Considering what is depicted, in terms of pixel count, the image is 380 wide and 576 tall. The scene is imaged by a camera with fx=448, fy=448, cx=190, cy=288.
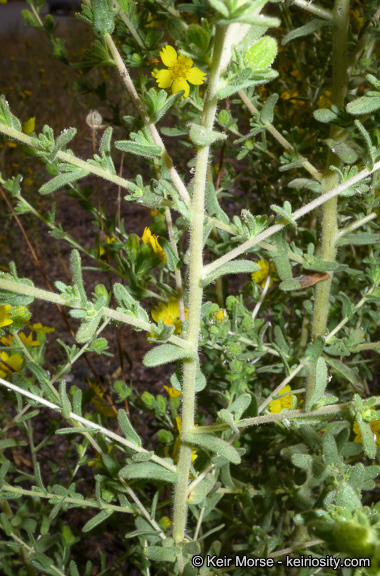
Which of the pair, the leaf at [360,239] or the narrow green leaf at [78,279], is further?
the leaf at [360,239]

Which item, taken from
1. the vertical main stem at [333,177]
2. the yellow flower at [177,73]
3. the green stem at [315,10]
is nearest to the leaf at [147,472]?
the vertical main stem at [333,177]

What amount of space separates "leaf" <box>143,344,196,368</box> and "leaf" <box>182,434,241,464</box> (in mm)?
144

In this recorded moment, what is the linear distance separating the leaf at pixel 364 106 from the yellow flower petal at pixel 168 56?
417mm

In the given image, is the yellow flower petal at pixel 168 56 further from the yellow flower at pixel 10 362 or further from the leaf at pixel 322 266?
the yellow flower at pixel 10 362

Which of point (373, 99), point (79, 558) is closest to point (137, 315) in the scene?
point (373, 99)

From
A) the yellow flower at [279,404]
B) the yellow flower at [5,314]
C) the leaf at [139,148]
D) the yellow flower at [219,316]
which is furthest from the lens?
the yellow flower at [279,404]

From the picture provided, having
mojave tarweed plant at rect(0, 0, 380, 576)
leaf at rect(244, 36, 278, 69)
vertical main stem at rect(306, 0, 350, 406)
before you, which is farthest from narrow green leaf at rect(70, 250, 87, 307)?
vertical main stem at rect(306, 0, 350, 406)

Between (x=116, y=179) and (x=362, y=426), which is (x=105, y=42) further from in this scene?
(x=362, y=426)

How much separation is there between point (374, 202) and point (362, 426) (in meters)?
0.55

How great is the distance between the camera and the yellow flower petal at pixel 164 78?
96 cm

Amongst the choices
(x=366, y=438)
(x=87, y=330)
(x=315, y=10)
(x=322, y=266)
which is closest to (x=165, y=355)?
(x=87, y=330)

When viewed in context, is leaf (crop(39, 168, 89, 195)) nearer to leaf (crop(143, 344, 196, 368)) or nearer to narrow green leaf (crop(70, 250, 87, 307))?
narrow green leaf (crop(70, 250, 87, 307))

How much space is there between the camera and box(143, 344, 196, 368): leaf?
2.07 feet

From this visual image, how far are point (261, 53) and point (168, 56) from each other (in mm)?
494
